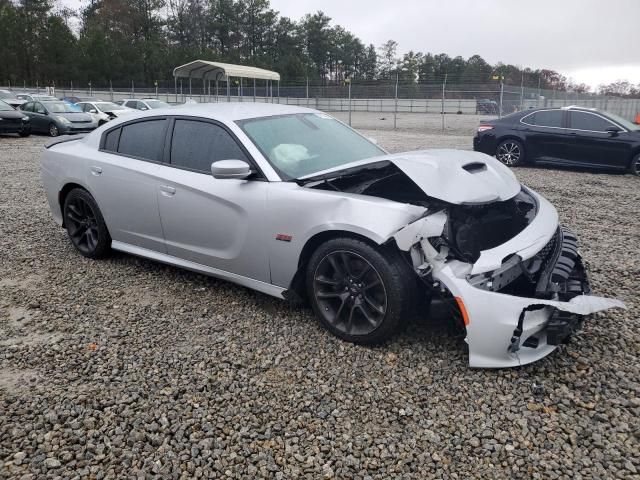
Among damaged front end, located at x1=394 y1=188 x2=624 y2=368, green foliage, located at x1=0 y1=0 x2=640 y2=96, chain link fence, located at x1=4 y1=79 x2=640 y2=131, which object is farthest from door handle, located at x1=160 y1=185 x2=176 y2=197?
green foliage, located at x1=0 y1=0 x2=640 y2=96

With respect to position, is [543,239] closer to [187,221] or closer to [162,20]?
[187,221]

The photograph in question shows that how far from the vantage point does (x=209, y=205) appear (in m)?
3.73

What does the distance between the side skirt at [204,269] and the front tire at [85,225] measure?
7.2 inches

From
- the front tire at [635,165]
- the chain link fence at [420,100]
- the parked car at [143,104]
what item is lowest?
the front tire at [635,165]

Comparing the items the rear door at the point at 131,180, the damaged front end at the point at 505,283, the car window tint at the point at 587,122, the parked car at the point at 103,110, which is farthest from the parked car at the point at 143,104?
the damaged front end at the point at 505,283

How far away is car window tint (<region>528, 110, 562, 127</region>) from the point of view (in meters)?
10.4

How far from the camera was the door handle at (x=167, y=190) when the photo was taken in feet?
12.9

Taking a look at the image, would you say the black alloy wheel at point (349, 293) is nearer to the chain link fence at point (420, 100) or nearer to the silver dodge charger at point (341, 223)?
the silver dodge charger at point (341, 223)

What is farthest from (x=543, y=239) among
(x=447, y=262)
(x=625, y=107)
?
(x=625, y=107)

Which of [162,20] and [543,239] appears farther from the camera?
[162,20]

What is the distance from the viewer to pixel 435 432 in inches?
97.4

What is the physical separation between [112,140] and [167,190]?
1.10 metres

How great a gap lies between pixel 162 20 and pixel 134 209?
266 ft

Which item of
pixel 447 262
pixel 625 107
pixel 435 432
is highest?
pixel 625 107
